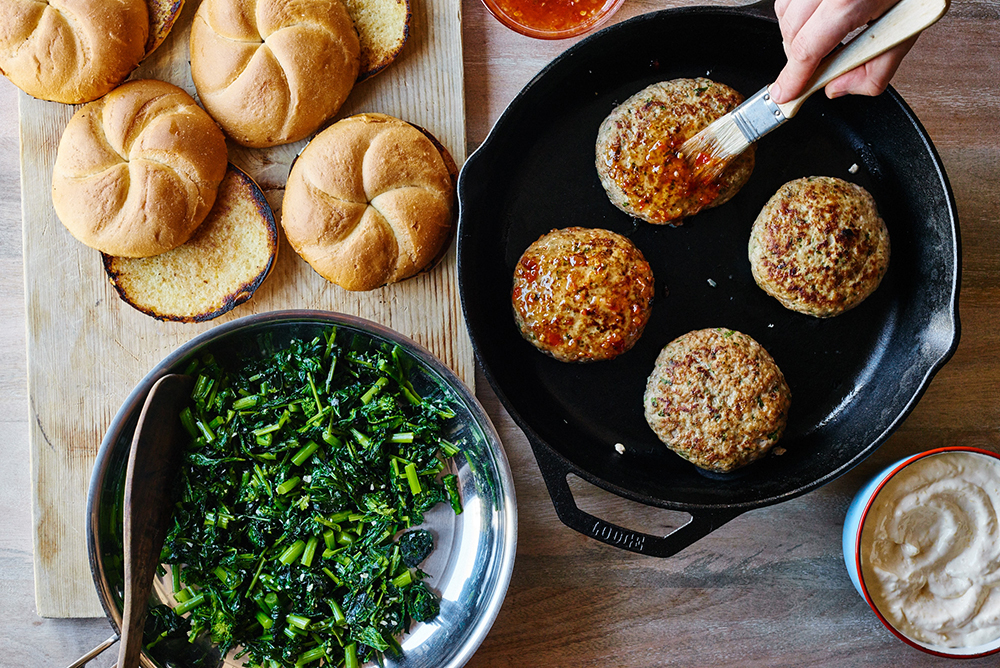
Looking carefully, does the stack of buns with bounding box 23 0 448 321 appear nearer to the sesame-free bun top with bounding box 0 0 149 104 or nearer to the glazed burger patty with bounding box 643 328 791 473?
the sesame-free bun top with bounding box 0 0 149 104

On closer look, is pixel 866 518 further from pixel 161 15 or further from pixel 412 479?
pixel 161 15

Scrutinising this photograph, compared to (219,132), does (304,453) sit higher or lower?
lower

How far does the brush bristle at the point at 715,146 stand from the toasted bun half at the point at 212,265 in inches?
57.6

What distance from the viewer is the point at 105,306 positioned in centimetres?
238

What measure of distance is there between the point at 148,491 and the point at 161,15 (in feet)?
5.32

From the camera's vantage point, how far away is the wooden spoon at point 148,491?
6.56 feet

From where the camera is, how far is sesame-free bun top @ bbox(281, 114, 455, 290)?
2229 mm

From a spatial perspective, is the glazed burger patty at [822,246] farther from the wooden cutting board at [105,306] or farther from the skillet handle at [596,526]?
the wooden cutting board at [105,306]

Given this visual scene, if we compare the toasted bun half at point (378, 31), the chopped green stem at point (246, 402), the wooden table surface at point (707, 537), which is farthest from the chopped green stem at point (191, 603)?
the toasted bun half at point (378, 31)

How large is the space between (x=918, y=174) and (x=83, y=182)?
288 cm

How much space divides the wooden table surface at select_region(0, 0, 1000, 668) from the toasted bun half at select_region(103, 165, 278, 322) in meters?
0.49

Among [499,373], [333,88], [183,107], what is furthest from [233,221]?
[499,373]

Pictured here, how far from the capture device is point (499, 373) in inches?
91.2

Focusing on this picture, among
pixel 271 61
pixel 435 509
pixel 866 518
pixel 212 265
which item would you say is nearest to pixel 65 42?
pixel 271 61
